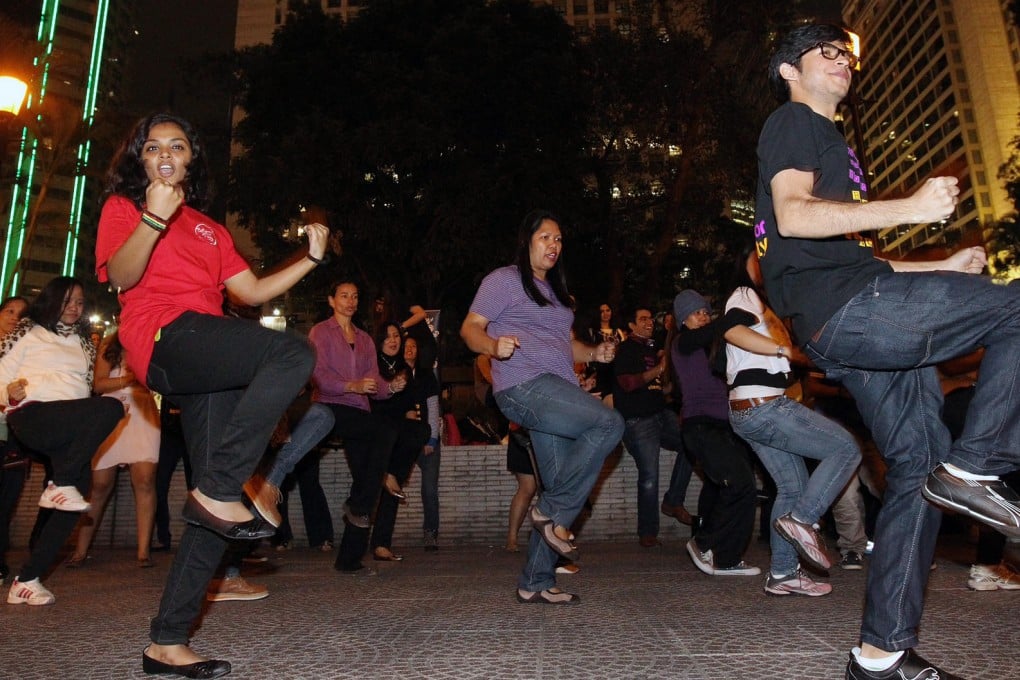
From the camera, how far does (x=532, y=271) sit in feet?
15.8

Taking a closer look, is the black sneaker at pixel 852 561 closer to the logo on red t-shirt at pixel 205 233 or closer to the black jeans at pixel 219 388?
the black jeans at pixel 219 388

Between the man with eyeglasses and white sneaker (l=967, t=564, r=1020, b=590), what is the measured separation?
240 cm

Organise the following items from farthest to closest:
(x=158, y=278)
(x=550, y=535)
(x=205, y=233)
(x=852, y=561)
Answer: (x=852, y=561)
(x=550, y=535)
(x=205, y=233)
(x=158, y=278)

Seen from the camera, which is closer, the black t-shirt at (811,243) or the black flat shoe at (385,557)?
the black t-shirt at (811,243)

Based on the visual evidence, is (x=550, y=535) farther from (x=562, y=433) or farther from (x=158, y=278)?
(x=158, y=278)

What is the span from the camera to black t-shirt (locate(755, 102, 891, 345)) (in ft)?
8.60

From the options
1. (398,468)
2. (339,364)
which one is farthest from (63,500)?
(398,468)

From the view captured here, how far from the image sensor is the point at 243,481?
294 cm

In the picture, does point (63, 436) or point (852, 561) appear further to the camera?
point (852, 561)

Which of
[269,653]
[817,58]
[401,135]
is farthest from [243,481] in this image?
[401,135]

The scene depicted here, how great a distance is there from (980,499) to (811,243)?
2.99 feet

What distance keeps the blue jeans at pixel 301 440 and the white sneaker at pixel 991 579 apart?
402 cm

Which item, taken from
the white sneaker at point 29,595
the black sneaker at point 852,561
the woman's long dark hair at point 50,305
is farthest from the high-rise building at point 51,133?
the black sneaker at point 852,561

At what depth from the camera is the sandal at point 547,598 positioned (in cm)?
436
